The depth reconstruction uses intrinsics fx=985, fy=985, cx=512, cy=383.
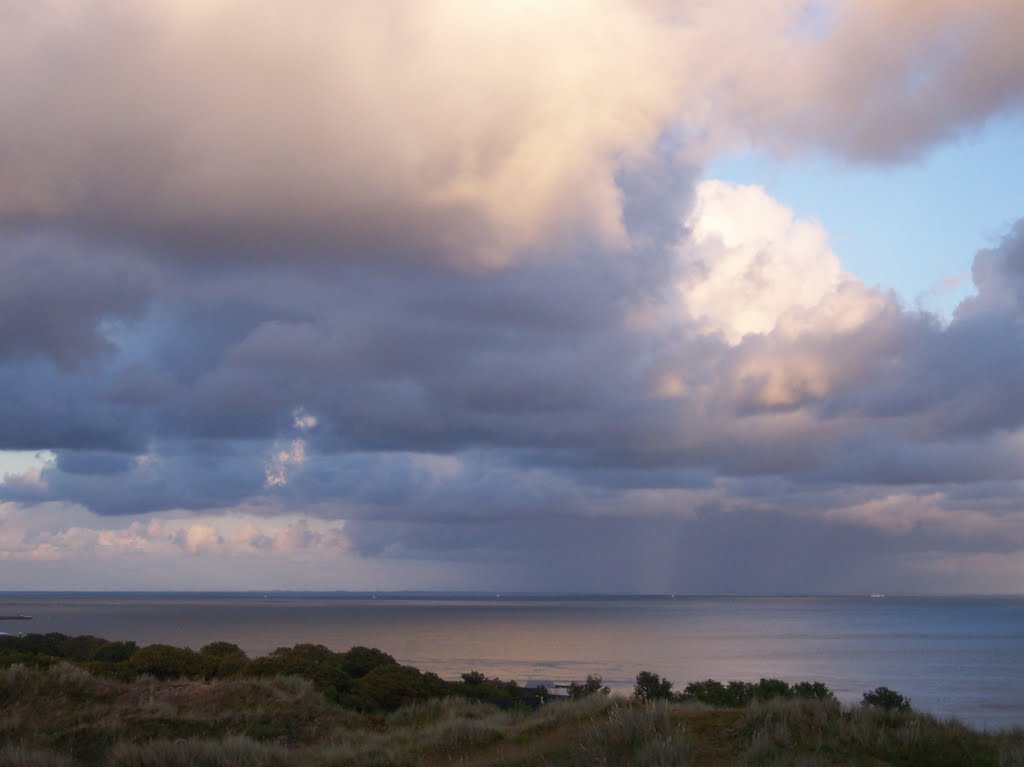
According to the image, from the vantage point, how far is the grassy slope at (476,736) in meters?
13.9

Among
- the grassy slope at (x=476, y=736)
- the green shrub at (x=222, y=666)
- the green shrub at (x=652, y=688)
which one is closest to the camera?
the grassy slope at (x=476, y=736)

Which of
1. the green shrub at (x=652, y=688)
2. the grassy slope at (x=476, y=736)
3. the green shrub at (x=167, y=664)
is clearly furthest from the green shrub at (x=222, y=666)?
the green shrub at (x=652, y=688)

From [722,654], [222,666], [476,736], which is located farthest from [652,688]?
[722,654]

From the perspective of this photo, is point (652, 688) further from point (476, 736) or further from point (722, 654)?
point (722, 654)

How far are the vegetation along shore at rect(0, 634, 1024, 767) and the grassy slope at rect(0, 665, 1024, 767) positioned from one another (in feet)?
0.11

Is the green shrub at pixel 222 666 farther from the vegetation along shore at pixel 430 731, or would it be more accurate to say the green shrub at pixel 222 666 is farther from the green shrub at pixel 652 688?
the green shrub at pixel 652 688

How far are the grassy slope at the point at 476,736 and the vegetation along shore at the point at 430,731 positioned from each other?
1.3 inches

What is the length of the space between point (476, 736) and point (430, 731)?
5.21 feet

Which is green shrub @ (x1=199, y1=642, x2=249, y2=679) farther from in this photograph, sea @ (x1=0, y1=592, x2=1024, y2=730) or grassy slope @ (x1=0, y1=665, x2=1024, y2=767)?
sea @ (x1=0, y1=592, x2=1024, y2=730)

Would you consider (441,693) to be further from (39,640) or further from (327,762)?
(39,640)

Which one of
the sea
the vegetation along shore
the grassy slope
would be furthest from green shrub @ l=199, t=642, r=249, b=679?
the sea

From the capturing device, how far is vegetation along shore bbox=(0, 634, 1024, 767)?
46.0ft

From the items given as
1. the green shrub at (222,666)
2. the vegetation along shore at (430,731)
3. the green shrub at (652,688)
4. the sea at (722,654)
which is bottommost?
the sea at (722,654)

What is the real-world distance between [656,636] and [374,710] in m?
115
